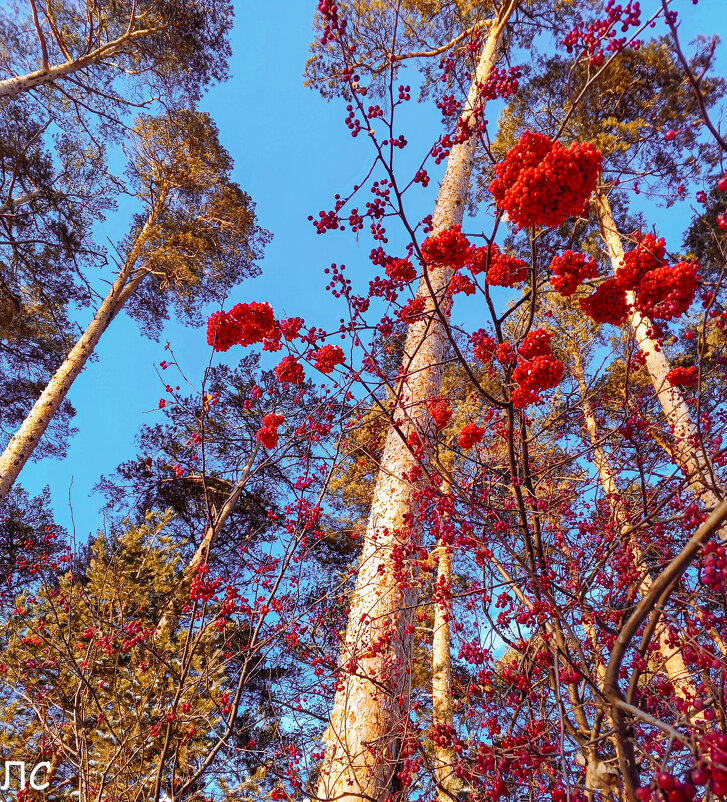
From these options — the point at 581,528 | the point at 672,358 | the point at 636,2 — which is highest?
the point at 672,358

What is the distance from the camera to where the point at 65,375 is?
7.63 m

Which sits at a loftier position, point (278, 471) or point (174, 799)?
point (278, 471)

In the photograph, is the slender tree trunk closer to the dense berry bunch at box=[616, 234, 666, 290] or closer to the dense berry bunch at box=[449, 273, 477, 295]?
the dense berry bunch at box=[449, 273, 477, 295]

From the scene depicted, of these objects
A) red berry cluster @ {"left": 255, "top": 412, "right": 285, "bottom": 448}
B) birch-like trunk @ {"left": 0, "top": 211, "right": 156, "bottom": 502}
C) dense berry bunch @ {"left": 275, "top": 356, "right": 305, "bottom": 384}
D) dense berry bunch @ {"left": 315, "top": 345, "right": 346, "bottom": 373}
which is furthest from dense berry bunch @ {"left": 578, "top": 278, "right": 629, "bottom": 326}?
birch-like trunk @ {"left": 0, "top": 211, "right": 156, "bottom": 502}

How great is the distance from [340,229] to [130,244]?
9.65 meters

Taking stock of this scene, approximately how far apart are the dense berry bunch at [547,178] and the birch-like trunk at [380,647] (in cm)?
50

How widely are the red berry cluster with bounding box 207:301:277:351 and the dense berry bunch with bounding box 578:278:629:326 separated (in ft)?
5.32

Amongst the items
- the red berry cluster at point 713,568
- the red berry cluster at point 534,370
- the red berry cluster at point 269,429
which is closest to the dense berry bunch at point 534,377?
the red berry cluster at point 534,370

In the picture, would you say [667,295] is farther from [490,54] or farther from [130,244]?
[130,244]

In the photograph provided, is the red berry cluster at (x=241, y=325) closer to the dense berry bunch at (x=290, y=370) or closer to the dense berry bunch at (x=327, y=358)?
the dense berry bunch at (x=290, y=370)

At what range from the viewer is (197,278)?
1005 cm

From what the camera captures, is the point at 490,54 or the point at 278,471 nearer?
the point at 490,54

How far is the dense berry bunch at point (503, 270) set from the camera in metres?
2.26

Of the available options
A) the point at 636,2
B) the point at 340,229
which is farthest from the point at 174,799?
the point at 636,2
